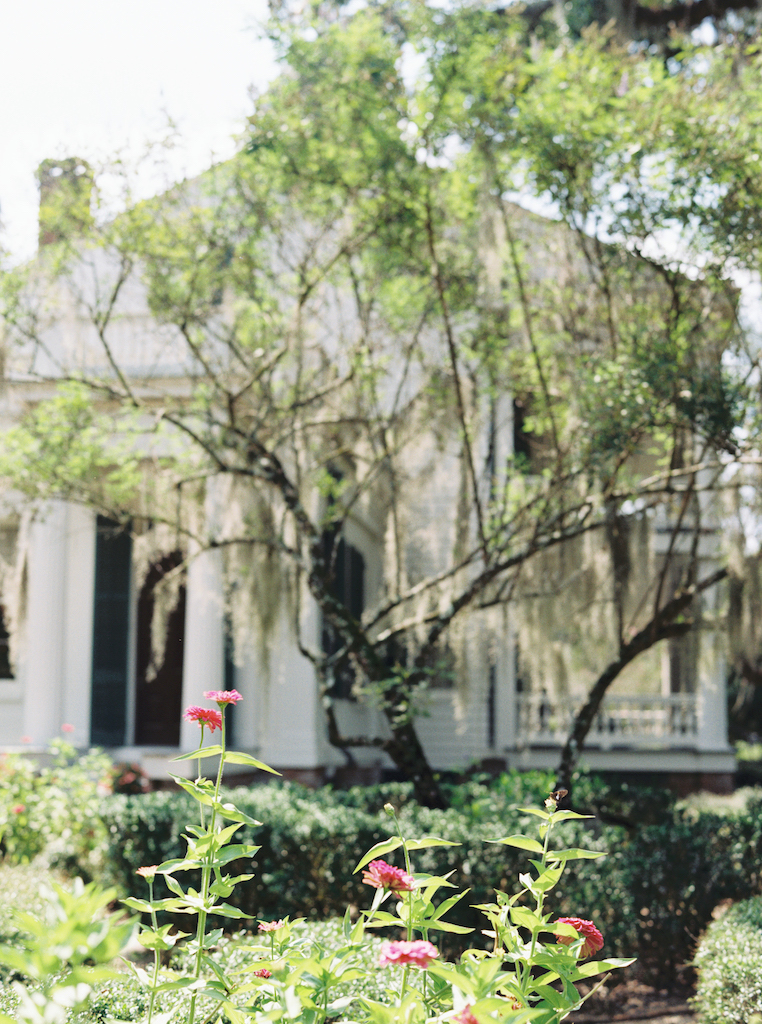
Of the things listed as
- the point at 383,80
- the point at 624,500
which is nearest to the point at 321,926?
the point at 624,500

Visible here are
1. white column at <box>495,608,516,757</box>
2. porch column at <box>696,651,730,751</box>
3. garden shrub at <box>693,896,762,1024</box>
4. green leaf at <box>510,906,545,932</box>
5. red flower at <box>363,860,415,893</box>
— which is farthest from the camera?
white column at <box>495,608,516,757</box>

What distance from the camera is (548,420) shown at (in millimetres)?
8203

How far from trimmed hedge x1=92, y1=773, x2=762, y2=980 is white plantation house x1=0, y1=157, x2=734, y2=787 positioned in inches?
69.8

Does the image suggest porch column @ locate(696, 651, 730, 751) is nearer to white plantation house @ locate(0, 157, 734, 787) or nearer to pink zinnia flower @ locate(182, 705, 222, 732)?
white plantation house @ locate(0, 157, 734, 787)

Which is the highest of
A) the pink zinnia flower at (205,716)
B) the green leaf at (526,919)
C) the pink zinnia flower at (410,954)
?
the pink zinnia flower at (205,716)

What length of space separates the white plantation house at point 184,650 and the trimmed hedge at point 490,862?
Result: 177 centimetres

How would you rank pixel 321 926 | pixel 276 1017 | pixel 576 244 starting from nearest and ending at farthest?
pixel 276 1017
pixel 321 926
pixel 576 244

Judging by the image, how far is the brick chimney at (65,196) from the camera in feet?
24.2

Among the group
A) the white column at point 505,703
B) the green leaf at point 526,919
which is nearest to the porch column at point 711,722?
the white column at point 505,703

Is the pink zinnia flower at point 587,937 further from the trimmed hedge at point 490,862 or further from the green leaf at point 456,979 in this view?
the trimmed hedge at point 490,862

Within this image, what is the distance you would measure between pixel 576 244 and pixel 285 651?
18.2ft

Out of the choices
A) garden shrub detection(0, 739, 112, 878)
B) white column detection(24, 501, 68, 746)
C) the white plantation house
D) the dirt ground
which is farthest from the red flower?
white column detection(24, 501, 68, 746)

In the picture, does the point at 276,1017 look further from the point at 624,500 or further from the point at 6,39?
the point at 6,39

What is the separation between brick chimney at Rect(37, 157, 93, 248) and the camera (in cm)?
738
